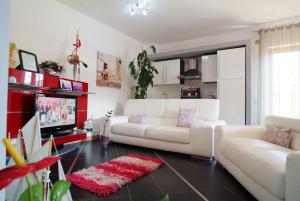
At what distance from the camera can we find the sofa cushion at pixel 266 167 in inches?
49.8

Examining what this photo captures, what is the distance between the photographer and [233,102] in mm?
4066

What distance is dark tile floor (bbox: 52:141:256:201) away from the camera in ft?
5.45

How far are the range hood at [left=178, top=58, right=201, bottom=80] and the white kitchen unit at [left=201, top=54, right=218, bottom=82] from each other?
0.21 meters

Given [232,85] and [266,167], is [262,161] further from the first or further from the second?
[232,85]

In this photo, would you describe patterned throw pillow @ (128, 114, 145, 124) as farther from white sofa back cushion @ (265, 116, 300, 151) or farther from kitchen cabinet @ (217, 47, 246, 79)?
white sofa back cushion @ (265, 116, 300, 151)

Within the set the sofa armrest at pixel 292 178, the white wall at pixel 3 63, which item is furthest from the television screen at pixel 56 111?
the sofa armrest at pixel 292 178

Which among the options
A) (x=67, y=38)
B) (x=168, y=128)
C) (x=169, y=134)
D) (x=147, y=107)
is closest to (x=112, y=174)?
(x=169, y=134)

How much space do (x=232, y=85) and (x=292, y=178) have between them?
3.15 metres

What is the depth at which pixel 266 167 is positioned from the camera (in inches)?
54.7

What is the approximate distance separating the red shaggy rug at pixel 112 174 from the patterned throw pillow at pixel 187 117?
Answer: 0.90m

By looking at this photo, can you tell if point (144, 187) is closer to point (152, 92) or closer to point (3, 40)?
point (3, 40)

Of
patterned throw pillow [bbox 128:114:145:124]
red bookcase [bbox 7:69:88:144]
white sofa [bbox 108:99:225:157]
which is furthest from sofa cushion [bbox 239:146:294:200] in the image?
red bookcase [bbox 7:69:88:144]

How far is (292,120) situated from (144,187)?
5.92 feet

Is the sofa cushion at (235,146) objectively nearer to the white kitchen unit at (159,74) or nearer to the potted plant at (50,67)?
the potted plant at (50,67)
